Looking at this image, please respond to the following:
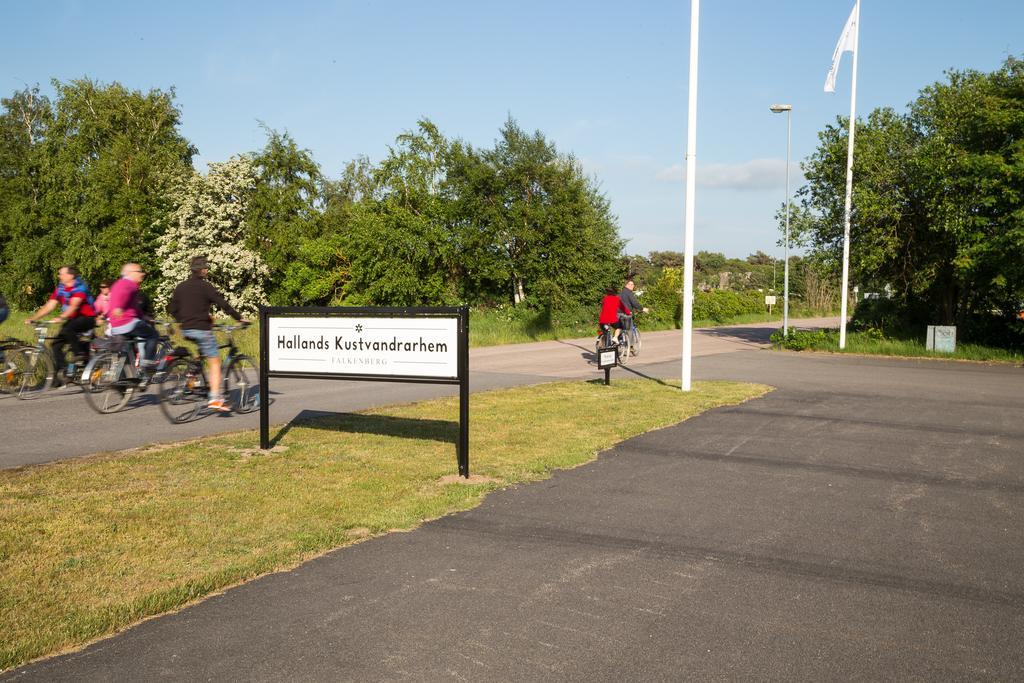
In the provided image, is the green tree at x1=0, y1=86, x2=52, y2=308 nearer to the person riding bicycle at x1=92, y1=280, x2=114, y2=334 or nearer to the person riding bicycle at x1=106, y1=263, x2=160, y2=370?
the person riding bicycle at x1=92, y1=280, x2=114, y2=334

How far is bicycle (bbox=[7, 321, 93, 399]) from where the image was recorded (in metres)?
12.4

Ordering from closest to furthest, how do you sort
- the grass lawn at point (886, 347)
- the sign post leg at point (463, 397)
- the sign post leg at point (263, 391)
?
1. the sign post leg at point (463, 397)
2. the sign post leg at point (263, 391)
3. the grass lawn at point (886, 347)

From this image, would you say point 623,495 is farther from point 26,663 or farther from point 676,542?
point 26,663

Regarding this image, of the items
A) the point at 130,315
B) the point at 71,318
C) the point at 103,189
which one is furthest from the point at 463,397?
the point at 103,189

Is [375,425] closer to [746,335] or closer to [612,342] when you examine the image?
[612,342]

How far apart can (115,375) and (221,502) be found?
5568mm

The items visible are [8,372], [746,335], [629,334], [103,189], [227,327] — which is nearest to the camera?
[227,327]

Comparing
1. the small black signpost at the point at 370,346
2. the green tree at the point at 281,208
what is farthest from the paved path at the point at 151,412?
the green tree at the point at 281,208

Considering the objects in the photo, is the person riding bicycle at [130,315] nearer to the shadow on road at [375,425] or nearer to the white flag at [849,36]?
the shadow on road at [375,425]

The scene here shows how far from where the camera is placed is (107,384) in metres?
10.6

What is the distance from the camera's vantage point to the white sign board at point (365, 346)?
24.3ft

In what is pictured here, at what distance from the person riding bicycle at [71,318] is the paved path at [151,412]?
2.09 feet

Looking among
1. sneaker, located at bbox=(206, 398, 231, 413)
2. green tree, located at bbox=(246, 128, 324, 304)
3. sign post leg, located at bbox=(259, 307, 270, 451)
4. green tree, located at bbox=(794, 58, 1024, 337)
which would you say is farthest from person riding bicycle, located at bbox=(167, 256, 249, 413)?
green tree, located at bbox=(246, 128, 324, 304)

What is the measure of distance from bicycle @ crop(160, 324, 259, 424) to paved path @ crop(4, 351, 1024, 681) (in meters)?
5.35
